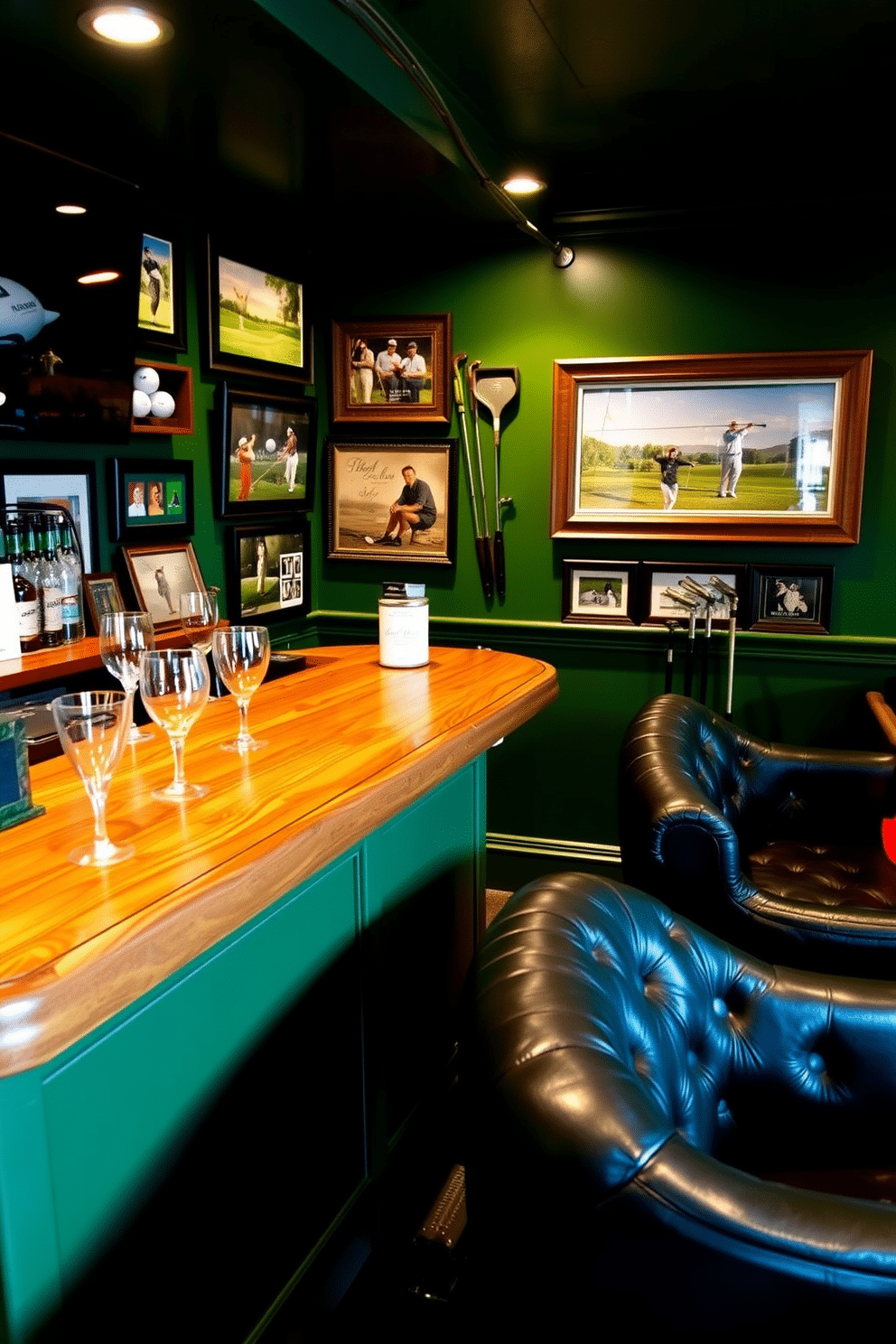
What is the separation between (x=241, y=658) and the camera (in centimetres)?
174

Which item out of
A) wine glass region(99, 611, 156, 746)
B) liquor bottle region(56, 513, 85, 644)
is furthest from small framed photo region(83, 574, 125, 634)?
wine glass region(99, 611, 156, 746)

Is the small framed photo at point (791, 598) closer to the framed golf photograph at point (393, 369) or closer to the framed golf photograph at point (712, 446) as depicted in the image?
the framed golf photograph at point (712, 446)

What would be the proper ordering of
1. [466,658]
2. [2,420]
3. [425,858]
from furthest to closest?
1. [466,658]
2. [2,420]
3. [425,858]

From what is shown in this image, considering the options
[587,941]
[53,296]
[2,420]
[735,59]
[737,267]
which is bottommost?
[587,941]

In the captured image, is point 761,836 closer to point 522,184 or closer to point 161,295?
point 522,184

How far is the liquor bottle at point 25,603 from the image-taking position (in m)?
2.56

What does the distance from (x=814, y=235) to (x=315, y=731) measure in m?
2.79

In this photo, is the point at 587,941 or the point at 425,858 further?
the point at 425,858

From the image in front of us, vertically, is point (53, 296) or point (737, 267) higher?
point (737, 267)

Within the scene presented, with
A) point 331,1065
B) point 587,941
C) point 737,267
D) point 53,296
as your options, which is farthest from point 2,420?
point 737,267

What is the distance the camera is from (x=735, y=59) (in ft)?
8.59

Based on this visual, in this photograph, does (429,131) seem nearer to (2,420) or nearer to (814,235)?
(2,420)

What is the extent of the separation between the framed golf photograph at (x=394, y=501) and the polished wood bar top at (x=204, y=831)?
76.1 inches

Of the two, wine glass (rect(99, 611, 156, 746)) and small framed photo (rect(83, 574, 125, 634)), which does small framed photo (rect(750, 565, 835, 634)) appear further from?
wine glass (rect(99, 611, 156, 746))
